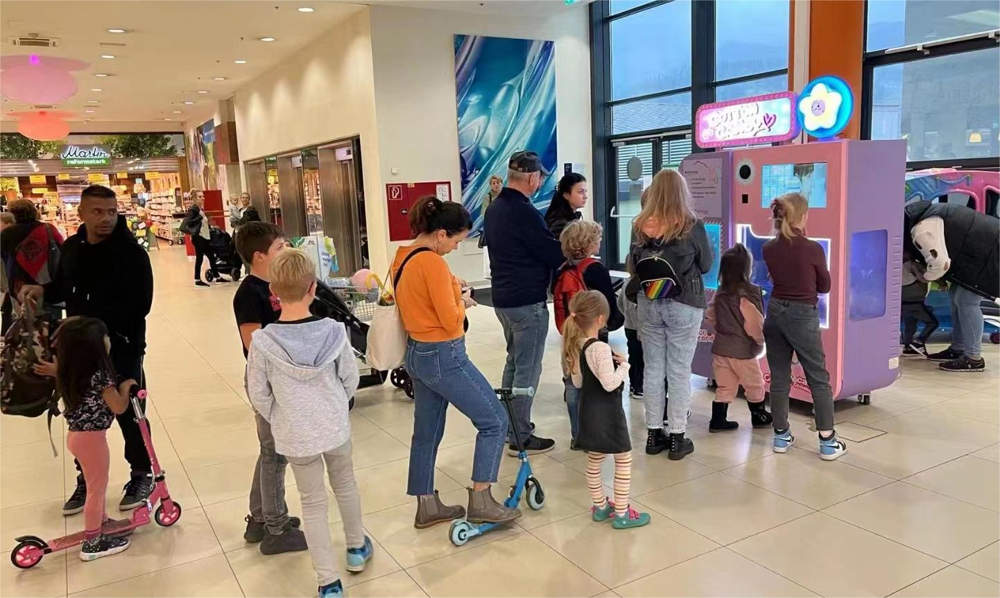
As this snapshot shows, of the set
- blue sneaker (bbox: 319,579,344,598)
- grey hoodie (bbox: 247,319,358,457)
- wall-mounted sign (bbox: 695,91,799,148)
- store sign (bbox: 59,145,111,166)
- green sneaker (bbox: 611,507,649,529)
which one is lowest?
green sneaker (bbox: 611,507,649,529)

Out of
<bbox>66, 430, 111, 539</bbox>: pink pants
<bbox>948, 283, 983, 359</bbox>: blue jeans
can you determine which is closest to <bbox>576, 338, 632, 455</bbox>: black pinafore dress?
<bbox>66, 430, 111, 539</bbox>: pink pants

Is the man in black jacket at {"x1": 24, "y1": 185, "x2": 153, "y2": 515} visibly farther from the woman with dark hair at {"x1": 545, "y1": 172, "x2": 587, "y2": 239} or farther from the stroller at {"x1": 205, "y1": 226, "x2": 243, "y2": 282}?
the stroller at {"x1": 205, "y1": 226, "x2": 243, "y2": 282}

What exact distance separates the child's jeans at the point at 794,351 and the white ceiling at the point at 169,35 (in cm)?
758

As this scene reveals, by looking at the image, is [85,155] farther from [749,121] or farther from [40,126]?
[749,121]

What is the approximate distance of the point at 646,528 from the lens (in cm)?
314

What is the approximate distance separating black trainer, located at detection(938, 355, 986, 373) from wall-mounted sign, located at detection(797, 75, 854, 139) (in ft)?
7.29

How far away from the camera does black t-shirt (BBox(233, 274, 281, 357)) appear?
9.52 feet

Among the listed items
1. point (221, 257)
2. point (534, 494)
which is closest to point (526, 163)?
point (534, 494)

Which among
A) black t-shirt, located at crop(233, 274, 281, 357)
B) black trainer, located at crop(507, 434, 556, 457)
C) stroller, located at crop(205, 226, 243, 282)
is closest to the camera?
black t-shirt, located at crop(233, 274, 281, 357)

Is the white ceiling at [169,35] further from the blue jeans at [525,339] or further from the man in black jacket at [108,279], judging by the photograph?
the blue jeans at [525,339]

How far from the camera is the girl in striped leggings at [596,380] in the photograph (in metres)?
2.95

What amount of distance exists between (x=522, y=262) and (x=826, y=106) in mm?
2297

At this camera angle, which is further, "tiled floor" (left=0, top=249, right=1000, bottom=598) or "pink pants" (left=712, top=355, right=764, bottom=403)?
"pink pants" (left=712, top=355, right=764, bottom=403)

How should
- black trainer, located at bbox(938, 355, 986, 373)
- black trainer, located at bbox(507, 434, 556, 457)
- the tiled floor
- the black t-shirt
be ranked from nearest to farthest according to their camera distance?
the tiled floor
the black t-shirt
black trainer, located at bbox(507, 434, 556, 457)
black trainer, located at bbox(938, 355, 986, 373)
